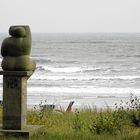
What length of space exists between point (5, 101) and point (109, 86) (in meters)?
24.7

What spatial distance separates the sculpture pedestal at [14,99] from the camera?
35.3 feet

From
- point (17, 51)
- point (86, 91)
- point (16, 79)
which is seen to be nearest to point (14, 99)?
point (16, 79)

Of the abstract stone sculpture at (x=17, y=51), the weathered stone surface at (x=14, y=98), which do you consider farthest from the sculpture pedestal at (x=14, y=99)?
the abstract stone sculpture at (x=17, y=51)

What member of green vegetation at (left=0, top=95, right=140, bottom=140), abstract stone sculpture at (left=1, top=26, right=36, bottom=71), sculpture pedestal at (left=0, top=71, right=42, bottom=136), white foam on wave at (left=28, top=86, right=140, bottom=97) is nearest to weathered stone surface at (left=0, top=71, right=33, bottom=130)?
sculpture pedestal at (left=0, top=71, right=42, bottom=136)

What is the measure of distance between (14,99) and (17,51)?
96cm

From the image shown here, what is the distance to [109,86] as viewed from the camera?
116 ft

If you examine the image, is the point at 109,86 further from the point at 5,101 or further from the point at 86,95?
the point at 5,101

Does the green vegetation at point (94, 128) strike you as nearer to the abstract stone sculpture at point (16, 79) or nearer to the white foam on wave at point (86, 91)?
the abstract stone sculpture at point (16, 79)

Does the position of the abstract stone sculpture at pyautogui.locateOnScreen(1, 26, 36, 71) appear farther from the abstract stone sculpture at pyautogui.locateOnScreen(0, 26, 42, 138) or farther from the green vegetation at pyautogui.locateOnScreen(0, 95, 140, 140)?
the green vegetation at pyautogui.locateOnScreen(0, 95, 140, 140)

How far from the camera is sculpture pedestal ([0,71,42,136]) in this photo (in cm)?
1076

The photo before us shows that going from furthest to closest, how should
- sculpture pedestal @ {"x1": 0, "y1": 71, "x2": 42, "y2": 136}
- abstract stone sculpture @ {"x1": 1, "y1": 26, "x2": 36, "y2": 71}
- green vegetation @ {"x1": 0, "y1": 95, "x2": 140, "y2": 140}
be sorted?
abstract stone sculpture @ {"x1": 1, "y1": 26, "x2": 36, "y2": 71} < sculpture pedestal @ {"x1": 0, "y1": 71, "x2": 42, "y2": 136} < green vegetation @ {"x1": 0, "y1": 95, "x2": 140, "y2": 140}

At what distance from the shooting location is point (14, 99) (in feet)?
35.4

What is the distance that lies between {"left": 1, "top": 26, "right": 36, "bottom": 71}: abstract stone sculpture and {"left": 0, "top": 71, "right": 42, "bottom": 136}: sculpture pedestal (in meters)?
0.17

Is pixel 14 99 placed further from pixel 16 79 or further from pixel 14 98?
pixel 16 79
